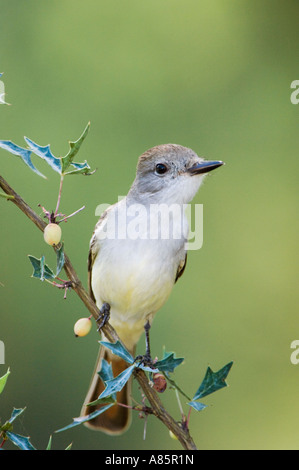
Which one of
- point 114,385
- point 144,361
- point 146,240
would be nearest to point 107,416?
point 144,361

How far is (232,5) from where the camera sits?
6.37 meters

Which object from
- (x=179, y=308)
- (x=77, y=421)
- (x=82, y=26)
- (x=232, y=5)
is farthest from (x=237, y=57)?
(x=77, y=421)

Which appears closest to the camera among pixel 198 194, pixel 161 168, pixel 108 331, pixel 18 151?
pixel 18 151

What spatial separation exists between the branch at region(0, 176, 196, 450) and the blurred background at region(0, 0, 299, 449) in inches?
105

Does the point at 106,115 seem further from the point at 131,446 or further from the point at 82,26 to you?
the point at 131,446

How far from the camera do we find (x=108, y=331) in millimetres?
2447

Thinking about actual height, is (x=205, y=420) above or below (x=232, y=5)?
below

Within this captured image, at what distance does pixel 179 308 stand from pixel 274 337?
825 millimetres

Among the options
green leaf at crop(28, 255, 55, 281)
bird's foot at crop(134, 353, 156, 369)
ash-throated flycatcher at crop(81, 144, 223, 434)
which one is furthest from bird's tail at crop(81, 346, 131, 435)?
green leaf at crop(28, 255, 55, 281)

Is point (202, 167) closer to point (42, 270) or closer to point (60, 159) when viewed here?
point (60, 159)

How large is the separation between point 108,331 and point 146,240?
702mm

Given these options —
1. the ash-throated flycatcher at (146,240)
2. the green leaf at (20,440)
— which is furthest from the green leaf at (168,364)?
the ash-throated flycatcher at (146,240)

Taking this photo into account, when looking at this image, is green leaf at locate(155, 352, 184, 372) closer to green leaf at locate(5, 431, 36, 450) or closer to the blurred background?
green leaf at locate(5, 431, 36, 450)

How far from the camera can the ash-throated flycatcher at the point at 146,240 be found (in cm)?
306
